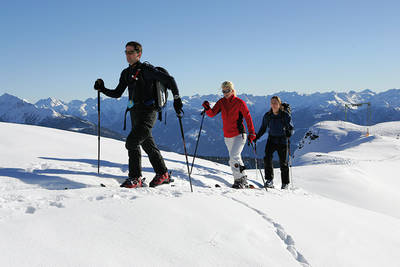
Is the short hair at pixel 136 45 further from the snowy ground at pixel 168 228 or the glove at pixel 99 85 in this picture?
the snowy ground at pixel 168 228

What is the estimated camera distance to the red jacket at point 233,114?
6.90 metres

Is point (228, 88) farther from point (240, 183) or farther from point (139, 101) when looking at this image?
point (139, 101)

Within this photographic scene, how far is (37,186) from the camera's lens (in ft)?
16.3

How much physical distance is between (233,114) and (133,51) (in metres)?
2.79

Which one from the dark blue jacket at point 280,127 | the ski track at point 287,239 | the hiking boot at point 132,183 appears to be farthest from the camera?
the dark blue jacket at point 280,127

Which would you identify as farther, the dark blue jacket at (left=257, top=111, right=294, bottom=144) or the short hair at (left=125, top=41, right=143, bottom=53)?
the dark blue jacket at (left=257, top=111, right=294, bottom=144)

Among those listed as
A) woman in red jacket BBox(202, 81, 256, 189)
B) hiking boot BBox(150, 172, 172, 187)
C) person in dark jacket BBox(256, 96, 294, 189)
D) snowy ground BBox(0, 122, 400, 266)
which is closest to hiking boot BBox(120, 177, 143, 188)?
hiking boot BBox(150, 172, 172, 187)

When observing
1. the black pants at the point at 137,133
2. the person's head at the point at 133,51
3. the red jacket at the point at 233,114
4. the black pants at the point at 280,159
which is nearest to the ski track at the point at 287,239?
the black pants at the point at 137,133

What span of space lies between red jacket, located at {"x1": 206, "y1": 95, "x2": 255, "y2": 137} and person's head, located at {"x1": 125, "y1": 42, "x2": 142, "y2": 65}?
228 centimetres

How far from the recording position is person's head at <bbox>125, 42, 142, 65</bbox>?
5309mm

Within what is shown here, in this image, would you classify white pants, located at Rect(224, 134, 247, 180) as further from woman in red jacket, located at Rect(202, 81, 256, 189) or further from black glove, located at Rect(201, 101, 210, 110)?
black glove, located at Rect(201, 101, 210, 110)

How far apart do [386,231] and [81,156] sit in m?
6.83

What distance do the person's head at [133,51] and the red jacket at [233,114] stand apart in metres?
2.28

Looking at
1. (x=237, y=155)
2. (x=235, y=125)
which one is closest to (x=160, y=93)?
(x=235, y=125)
